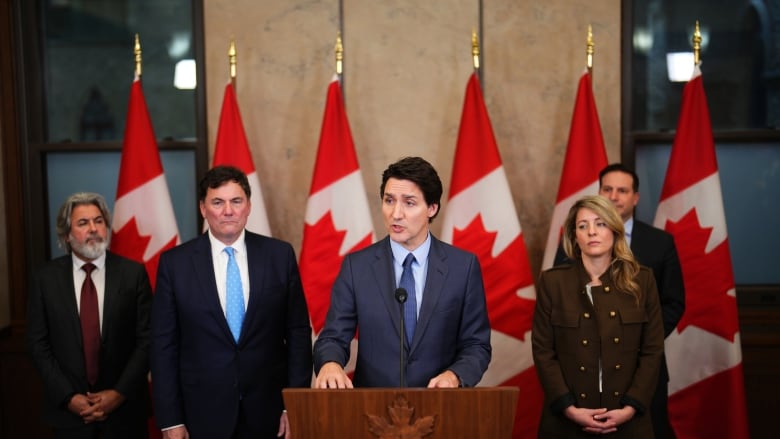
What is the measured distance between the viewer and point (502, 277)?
404 cm

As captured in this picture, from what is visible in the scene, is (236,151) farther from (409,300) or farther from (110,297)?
(409,300)

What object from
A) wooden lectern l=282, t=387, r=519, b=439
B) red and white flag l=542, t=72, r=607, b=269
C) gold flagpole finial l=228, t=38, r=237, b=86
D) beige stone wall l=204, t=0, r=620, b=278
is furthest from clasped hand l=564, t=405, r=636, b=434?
gold flagpole finial l=228, t=38, r=237, b=86

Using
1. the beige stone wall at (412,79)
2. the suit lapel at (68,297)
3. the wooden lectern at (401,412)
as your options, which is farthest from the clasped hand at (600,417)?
the suit lapel at (68,297)

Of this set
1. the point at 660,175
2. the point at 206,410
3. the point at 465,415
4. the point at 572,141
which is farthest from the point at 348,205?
the point at 465,415

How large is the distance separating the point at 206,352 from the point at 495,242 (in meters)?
1.77

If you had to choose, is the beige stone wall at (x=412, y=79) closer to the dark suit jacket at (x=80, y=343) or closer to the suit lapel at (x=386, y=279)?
the dark suit jacket at (x=80, y=343)

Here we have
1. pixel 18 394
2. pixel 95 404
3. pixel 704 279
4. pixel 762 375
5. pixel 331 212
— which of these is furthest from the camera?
pixel 18 394

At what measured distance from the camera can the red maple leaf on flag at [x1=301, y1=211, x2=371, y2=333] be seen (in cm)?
401

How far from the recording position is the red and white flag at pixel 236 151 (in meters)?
4.13

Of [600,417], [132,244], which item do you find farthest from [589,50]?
[132,244]

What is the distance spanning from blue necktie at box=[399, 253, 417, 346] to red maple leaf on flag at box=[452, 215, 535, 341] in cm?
174

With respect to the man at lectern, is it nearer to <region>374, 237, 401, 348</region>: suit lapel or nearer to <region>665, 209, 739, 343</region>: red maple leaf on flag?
<region>374, 237, 401, 348</region>: suit lapel

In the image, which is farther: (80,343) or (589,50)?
(589,50)

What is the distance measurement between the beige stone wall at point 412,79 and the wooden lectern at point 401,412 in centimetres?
269
